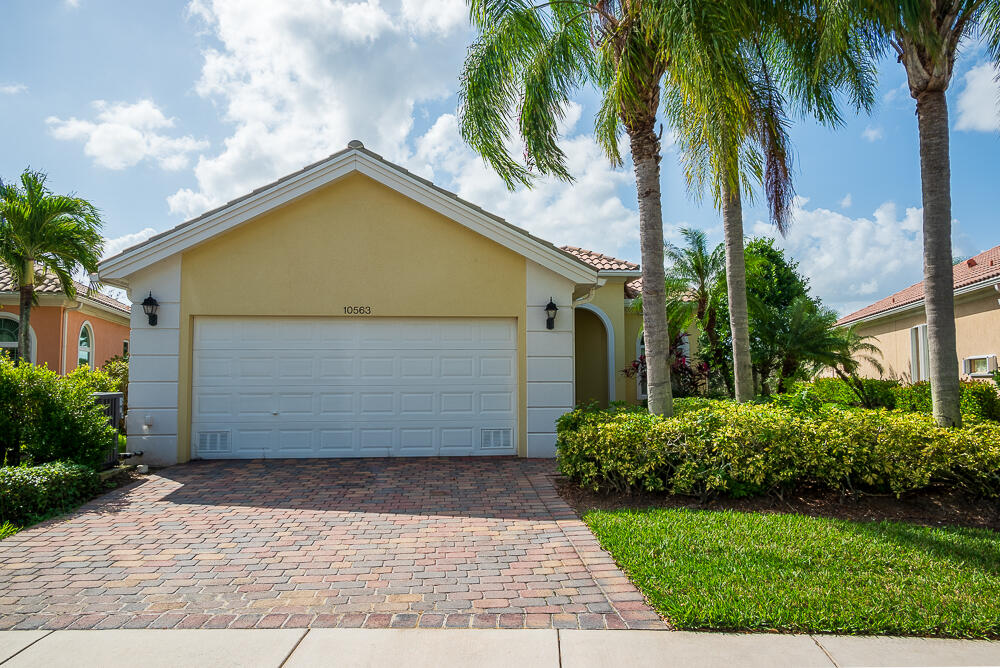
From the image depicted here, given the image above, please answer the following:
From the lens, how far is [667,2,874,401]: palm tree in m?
8.26

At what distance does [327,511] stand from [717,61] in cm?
680

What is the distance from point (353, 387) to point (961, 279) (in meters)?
15.2

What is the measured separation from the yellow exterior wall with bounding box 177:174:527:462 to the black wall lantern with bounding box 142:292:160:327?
0.42 metres

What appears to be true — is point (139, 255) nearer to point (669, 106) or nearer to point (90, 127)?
point (90, 127)

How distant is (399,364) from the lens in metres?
10.4

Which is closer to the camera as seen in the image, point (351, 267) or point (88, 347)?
point (351, 267)

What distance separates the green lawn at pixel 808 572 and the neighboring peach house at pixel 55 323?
15.5 metres

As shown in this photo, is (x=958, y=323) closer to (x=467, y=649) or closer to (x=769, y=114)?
(x=769, y=114)

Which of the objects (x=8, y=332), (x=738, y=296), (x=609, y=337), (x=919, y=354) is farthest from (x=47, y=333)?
(x=919, y=354)

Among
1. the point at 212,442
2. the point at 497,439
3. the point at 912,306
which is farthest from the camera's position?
the point at 912,306

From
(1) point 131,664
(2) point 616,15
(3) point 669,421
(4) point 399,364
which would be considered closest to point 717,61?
(2) point 616,15

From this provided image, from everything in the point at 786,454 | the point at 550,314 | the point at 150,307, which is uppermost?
the point at 150,307

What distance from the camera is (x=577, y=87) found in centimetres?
878

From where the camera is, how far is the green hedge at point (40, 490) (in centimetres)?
645
